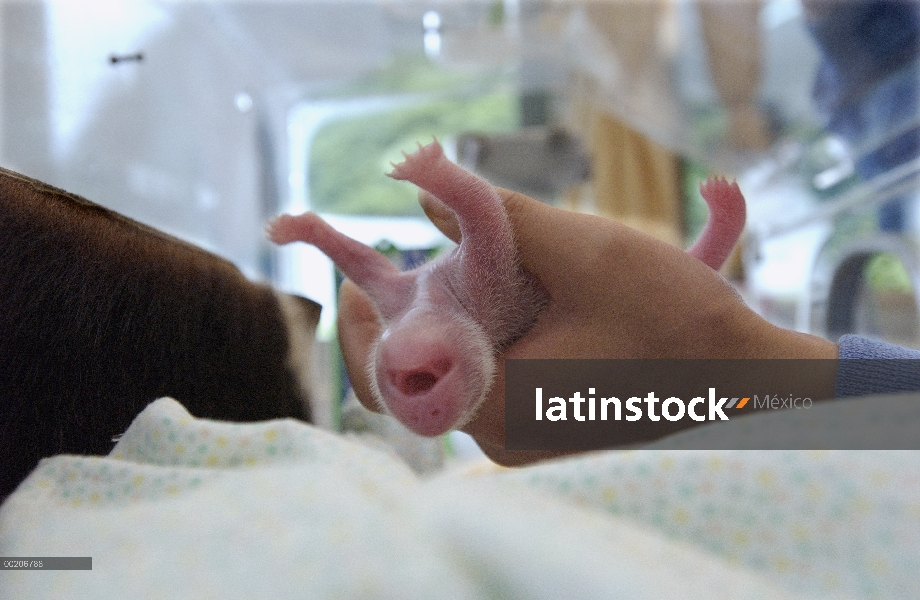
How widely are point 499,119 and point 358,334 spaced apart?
111cm

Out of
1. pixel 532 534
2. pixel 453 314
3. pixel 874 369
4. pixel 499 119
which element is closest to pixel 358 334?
pixel 453 314

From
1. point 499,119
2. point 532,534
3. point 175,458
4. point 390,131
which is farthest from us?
point 499,119

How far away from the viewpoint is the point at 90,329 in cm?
→ 43

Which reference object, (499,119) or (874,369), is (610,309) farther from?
(499,119)

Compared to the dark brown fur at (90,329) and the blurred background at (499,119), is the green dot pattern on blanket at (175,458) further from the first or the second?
the blurred background at (499,119)

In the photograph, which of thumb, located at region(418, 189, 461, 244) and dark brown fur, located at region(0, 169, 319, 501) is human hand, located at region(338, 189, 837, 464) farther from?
dark brown fur, located at region(0, 169, 319, 501)

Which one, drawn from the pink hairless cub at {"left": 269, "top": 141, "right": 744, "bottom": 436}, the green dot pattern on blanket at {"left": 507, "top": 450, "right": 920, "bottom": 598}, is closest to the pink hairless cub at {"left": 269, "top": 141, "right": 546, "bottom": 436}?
the pink hairless cub at {"left": 269, "top": 141, "right": 744, "bottom": 436}

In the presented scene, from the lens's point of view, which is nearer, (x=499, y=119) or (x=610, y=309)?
(x=610, y=309)

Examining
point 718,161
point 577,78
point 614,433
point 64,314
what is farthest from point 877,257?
point 64,314

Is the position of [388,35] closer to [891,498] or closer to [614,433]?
[614,433]

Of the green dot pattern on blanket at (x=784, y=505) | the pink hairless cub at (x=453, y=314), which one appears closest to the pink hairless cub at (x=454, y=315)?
the pink hairless cub at (x=453, y=314)

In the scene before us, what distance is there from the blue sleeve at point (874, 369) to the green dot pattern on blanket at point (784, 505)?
0.35 feet

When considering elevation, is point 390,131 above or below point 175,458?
above

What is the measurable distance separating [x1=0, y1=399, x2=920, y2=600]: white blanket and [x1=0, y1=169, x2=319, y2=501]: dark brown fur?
0.34 feet
